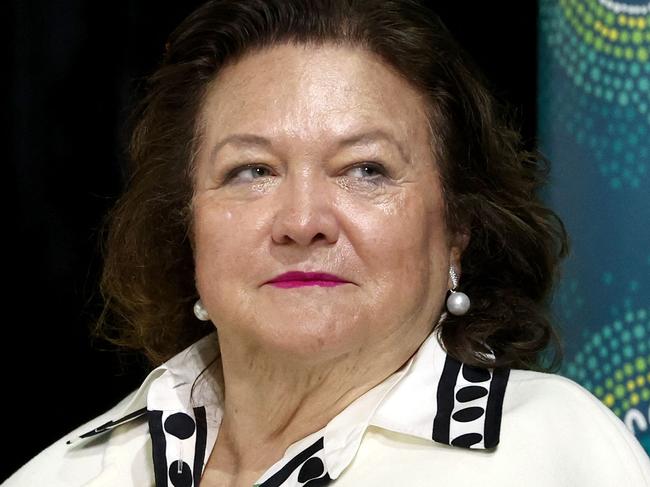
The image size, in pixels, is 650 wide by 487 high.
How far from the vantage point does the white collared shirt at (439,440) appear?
182 centimetres

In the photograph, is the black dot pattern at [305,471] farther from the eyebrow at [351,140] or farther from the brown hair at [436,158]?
the eyebrow at [351,140]

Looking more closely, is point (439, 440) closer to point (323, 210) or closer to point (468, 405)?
point (468, 405)

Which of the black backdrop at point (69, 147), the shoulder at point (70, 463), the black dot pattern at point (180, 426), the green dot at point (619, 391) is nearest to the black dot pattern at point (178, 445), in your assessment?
the black dot pattern at point (180, 426)

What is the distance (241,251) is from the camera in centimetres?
202

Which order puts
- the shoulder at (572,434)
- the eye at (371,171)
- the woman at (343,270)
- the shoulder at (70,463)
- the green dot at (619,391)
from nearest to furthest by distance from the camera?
the shoulder at (572,434) < the woman at (343,270) < the eye at (371,171) < the green dot at (619,391) < the shoulder at (70,463)

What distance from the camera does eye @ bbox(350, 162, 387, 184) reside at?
2027 millimetres

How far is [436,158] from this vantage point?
6.95ft

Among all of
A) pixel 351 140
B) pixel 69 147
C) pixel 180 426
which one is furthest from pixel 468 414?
pixel 69 147

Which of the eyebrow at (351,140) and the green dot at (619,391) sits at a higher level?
the eyebrow at (351,140)

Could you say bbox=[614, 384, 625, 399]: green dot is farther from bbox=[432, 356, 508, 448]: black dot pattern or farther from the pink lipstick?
the pink lipstick

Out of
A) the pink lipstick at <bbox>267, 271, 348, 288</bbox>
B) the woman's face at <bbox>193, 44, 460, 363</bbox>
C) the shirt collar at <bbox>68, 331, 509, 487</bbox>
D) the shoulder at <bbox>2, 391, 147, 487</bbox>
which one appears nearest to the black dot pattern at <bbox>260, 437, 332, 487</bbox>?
the shirt collar at <bbox>68, 331, 509, 487</bbox>

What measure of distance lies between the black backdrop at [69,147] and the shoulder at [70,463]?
1.80 feet

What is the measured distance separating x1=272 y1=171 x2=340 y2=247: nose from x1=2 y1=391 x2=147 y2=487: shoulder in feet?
2.11

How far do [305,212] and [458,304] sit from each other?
37cm
